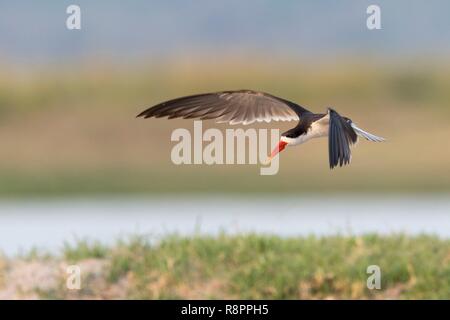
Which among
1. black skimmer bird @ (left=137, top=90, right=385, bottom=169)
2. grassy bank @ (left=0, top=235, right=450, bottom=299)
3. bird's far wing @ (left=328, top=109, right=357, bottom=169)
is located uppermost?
black skimmer bird @ (left=137, top=90, right=385, bottom=169)

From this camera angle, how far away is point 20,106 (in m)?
12.3

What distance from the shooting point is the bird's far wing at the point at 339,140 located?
5.91 meters

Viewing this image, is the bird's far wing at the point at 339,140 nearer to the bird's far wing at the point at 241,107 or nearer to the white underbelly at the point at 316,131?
the white underbelly at the point at 316,131

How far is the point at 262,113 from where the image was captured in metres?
6.87

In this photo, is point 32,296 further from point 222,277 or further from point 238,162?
point 238,162

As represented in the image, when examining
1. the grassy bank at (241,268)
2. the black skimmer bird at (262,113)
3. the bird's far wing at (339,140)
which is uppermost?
the black skimmer bird at (262,113)

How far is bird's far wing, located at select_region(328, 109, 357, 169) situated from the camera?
233 inches

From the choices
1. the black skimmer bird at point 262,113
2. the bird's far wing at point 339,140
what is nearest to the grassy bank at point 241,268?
the black skimmer bird at point 262,113

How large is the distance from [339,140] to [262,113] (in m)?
0.85

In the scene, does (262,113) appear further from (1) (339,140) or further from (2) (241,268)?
(1) (339,140)

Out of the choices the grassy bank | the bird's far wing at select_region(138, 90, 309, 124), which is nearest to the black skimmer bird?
the bird's far wing at select_region(138, 90, 309, 124)

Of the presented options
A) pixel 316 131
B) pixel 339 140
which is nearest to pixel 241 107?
pixel 316 131

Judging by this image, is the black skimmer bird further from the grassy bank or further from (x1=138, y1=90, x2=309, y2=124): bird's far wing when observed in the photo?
the grassy bank

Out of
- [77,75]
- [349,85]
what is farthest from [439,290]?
[77,75]
